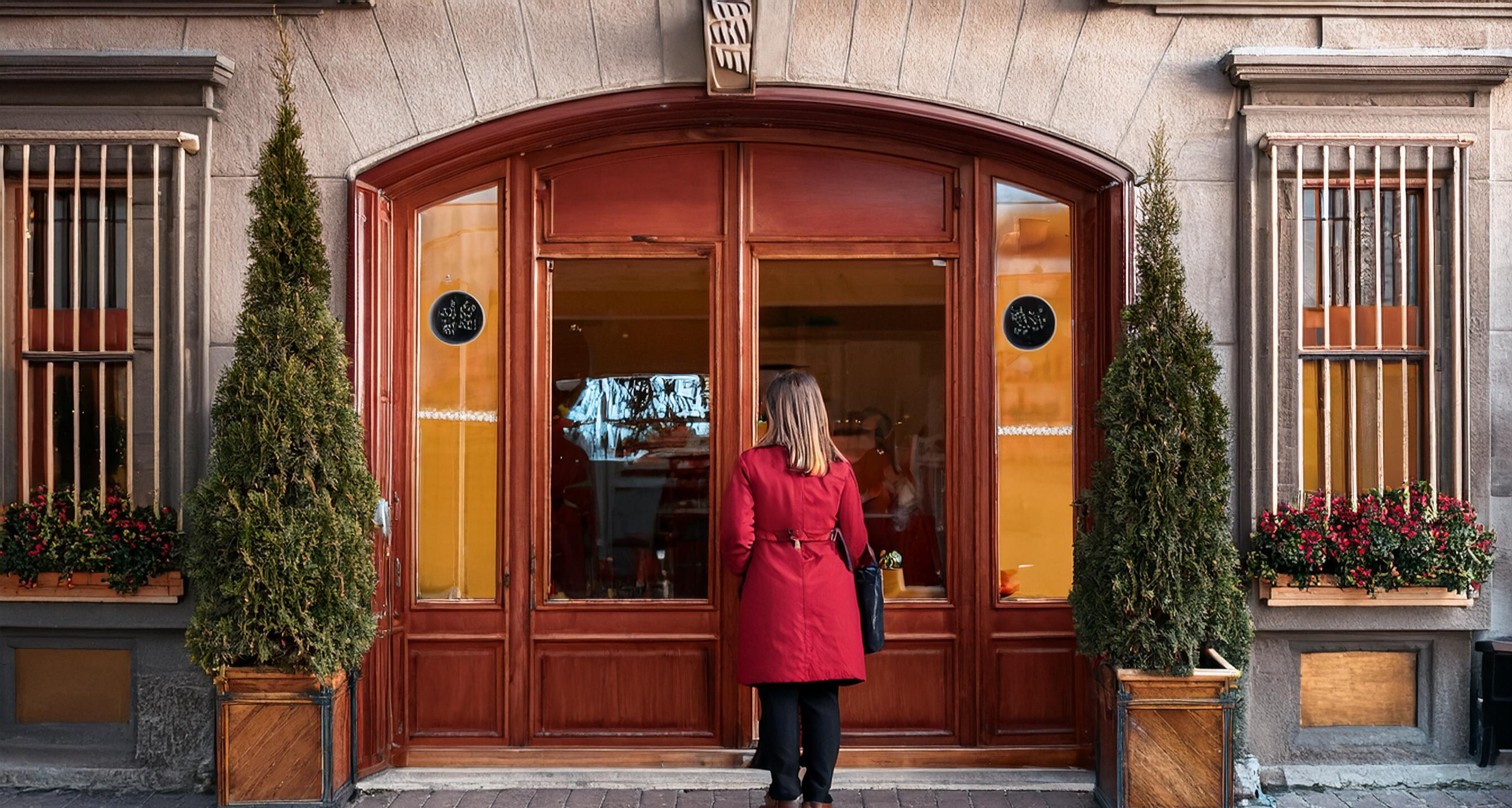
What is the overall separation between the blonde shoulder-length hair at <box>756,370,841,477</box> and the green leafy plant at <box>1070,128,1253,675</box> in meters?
1.24

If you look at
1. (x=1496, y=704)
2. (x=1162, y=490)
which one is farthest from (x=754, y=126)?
(x=1496, y=704)

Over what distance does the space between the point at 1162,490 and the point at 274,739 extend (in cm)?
383

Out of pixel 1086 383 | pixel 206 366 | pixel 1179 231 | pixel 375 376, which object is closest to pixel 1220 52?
pixel 1179 231

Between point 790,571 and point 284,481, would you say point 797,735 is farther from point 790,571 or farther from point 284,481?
point 284,481

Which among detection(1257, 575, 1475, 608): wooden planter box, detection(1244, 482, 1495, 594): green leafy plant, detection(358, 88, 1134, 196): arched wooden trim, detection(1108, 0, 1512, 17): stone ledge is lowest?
detection(1257, 575, 1475, 608): wooden planter box

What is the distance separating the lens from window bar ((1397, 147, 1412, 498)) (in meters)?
5.72

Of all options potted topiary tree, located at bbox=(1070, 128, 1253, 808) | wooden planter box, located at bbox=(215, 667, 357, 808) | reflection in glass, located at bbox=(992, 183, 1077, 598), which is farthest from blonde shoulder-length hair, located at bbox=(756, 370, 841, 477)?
wooden planter box, located at bbox=(215, 667, 357, 808)

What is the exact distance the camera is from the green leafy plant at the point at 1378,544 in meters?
5.50

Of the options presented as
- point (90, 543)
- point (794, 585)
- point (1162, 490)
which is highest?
point (1162, 490)

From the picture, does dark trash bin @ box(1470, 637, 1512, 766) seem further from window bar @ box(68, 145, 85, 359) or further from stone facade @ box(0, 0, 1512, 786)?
window bar @ box(68, 145, 85, 359)

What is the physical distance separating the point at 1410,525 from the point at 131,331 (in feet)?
19.6

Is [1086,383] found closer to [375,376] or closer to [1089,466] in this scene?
[1089,466]

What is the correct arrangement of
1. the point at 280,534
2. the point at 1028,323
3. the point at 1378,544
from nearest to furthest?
the point at 280,534
the point at 1378,544
the point at 1028,323

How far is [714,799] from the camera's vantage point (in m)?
5.62
